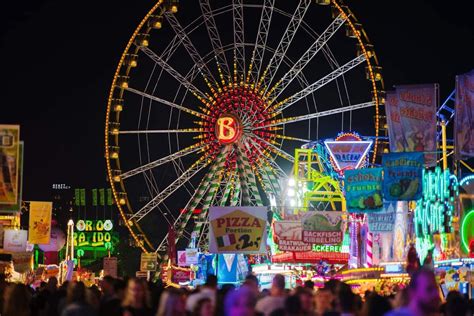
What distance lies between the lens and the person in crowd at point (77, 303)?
38.6 ft

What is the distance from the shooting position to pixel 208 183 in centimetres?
4103

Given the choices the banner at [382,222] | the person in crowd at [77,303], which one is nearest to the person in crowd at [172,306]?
the person in crowd at [77,303]

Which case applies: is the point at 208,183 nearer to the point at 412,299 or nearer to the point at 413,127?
the point at 413,127

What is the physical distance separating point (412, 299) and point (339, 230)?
26.2m

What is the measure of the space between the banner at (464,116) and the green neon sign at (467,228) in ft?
5.36

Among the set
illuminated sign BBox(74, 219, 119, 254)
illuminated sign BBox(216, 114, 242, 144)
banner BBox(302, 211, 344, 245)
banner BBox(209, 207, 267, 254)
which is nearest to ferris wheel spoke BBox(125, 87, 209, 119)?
illuminated sign BBox(216, 114, 242, 144)

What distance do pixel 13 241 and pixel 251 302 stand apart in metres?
36.9

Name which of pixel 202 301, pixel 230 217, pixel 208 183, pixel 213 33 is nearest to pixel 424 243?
pixel 230 217

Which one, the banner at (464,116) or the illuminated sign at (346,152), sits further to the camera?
the illuminated sign at (346,152)

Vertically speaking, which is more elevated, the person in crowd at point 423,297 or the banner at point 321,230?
the banner at point 321,230

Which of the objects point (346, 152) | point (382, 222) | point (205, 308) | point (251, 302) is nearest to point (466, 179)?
point (382, 222)

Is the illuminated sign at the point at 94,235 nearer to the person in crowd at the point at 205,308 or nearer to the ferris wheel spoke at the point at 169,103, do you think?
the ferris wheel spoke at the point at 169,103

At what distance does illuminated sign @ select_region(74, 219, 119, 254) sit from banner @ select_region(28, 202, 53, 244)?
49.2 m

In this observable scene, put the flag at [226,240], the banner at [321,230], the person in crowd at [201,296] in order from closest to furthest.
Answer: the person in crowd at [201,296] < the flag at [226,240] < the banner at [321,230]
